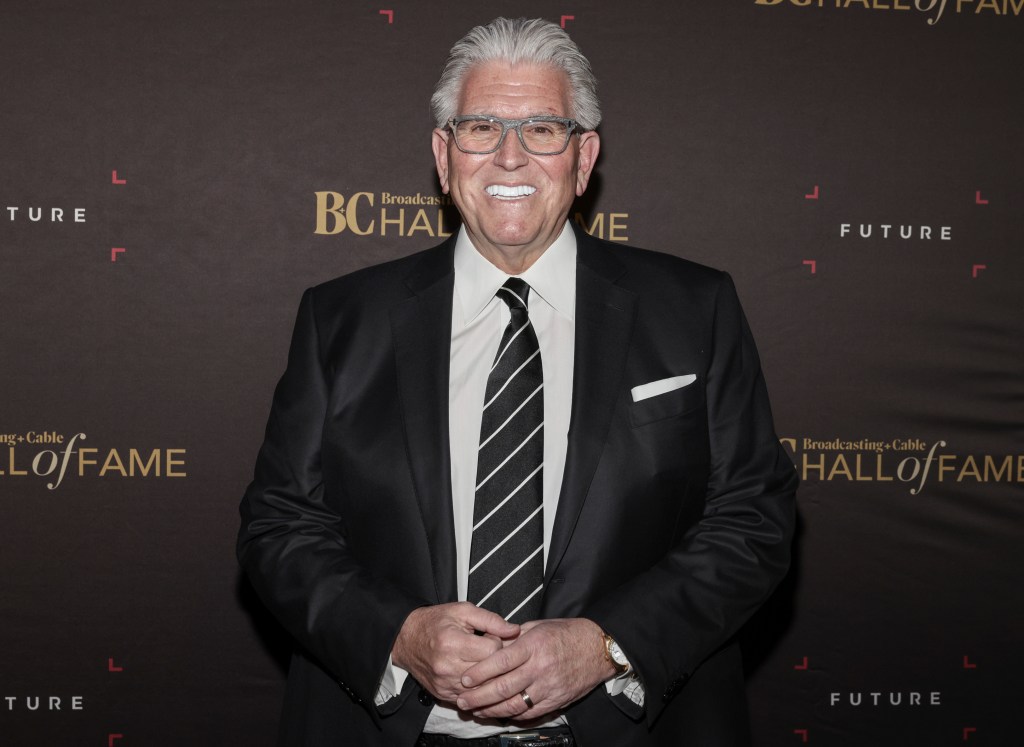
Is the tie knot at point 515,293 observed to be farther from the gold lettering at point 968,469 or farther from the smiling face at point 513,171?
the gold lettering at point 968,469

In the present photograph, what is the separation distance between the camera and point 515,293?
1511 mm

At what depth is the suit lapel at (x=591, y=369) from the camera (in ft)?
4.43

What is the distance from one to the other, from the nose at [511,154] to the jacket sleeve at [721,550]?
380 mm

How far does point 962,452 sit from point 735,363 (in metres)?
1.38

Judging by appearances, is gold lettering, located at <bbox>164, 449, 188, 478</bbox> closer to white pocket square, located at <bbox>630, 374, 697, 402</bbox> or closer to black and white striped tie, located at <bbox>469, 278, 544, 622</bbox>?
black and white striped tie, located at <bbox>469, 278, 544, 622</bbox>

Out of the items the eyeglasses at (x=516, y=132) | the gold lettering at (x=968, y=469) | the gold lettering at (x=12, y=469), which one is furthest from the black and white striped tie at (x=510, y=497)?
the gold lettering at (x=968, y=469)

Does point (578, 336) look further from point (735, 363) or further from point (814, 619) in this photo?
point (814, 619)

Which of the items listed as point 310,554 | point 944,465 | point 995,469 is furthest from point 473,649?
point 995,469

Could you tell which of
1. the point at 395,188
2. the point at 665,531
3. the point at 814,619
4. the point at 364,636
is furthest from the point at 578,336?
the point at 814,619

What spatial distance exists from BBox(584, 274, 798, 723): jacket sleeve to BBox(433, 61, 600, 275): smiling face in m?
0.31

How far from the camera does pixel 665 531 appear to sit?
56.2 inches

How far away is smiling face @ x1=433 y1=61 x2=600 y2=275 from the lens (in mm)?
1476

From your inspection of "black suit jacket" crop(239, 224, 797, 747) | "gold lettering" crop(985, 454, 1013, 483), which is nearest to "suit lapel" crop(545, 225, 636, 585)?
"black suit jacket" crop(239, 224, 797, 747)

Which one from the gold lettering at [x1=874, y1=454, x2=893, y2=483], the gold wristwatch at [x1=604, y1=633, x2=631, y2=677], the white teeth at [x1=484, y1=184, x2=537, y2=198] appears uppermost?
the white teeth at [x1=484, y1=184, x2=537, y2=198]
